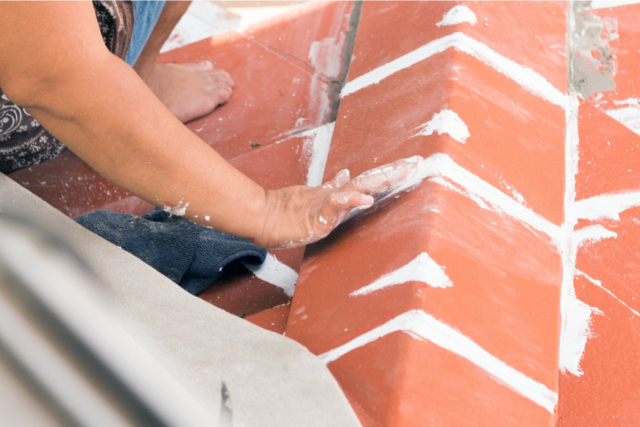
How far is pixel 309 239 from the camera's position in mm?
969

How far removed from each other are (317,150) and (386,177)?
414 mm

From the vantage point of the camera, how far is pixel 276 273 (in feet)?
3.59

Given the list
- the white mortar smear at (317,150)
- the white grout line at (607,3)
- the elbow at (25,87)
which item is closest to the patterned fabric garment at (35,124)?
the elbow at (25,87)

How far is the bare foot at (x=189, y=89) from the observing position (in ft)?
4.85

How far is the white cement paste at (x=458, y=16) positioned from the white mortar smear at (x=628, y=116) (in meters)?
0.41

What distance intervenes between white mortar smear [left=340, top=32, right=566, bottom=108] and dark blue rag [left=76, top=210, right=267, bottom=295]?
0.52 m

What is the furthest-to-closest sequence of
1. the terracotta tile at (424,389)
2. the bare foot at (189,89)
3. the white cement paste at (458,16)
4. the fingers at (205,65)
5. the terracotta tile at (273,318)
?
1. the fingers at (205,65)
2. the bare foot at (189,89)
3. the white cement paste at (458,16)
4. the terracotta tile at (273,318)
5. the terracotta tile at (424,389)

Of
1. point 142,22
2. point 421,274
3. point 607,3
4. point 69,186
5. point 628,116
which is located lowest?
point 69,186

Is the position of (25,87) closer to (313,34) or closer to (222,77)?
(222,77)

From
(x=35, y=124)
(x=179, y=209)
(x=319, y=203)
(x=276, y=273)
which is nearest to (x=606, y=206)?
(x=319, y=203)

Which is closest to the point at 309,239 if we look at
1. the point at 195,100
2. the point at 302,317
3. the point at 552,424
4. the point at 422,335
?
the point at 302,317

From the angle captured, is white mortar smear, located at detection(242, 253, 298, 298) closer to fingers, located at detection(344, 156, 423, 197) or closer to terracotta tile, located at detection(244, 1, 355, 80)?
fingers, located at detection(344, 156, 423, 197)

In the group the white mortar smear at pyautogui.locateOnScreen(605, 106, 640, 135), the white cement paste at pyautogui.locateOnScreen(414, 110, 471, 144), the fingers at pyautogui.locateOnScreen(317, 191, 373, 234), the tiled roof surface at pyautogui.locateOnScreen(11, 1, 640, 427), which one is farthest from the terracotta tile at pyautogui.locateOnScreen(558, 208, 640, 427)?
the fingers at pyautogui.locateOnScreen(317, 191, 373, 234)

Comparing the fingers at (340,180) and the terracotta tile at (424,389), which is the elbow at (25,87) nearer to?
the fingers at (340,180)
